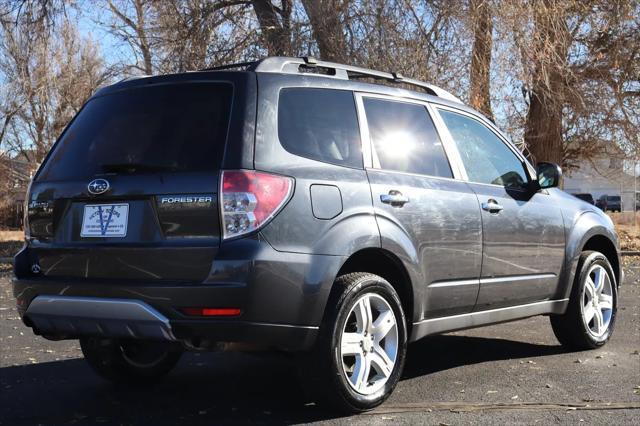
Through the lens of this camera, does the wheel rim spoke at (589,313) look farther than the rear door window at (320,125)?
Yes

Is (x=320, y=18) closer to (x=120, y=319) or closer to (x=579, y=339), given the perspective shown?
(x=579, y=339)

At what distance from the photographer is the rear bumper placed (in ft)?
13.2

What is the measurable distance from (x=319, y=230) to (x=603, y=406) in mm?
2098

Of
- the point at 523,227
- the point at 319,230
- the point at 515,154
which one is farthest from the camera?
the point at 515,154

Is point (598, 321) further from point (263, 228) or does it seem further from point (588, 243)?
point (263, 228)

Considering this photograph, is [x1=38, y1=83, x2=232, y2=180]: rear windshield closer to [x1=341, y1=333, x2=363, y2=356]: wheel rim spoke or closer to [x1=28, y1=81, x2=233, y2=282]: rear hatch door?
[x1=28, y1=81, x2=233, y2=282]: rear hatch door

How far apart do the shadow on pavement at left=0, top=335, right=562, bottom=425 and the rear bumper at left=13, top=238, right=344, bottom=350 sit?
0.35 m

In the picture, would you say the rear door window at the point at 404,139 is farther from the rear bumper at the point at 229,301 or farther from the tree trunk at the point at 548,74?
the tree trunk at the point at 548,74

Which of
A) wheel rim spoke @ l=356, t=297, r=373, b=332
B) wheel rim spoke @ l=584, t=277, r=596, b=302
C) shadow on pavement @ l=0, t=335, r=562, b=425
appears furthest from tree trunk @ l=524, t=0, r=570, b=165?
wheel rim spoke @ l=356, t=297, r=373, b=332

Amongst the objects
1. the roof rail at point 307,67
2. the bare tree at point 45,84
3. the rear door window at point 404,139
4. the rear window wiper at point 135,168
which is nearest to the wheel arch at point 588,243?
the rear door window at point 404,139

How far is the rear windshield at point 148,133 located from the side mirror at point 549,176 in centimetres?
296

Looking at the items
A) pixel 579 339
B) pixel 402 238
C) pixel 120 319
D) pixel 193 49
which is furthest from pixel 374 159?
pixel 193 49

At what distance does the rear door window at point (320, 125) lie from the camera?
14.8ft

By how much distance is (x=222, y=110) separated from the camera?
4367 mm
